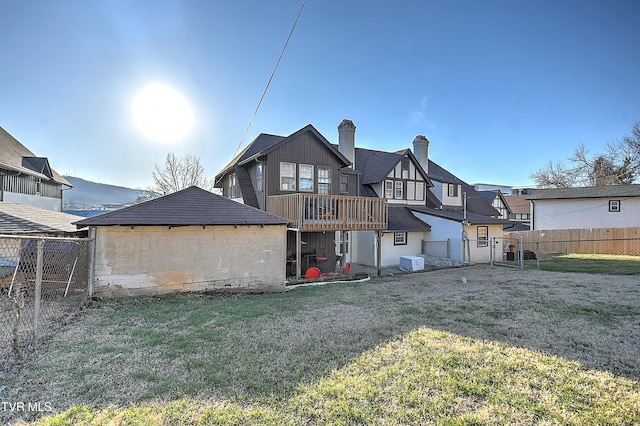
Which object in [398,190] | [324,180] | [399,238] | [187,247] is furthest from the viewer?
[398,190]

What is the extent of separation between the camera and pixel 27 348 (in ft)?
14.5

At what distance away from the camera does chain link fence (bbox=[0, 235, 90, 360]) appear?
5613 mm

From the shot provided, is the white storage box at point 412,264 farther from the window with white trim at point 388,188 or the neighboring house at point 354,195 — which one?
the window with white trim at point 388,188

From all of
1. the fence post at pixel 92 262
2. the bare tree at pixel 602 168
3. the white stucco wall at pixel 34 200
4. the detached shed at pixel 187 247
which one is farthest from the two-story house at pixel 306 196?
the bare tree at pixel 602 168

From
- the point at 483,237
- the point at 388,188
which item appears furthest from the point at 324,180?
the point at 483,237

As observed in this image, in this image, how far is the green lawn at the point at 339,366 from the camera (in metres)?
3.04

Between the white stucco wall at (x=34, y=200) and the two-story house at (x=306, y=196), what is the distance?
40.3ft

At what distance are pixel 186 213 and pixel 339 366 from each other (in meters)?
6.68

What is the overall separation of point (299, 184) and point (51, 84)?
429 inches

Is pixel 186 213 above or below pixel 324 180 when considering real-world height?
below

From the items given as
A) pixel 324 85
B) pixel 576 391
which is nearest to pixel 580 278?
pixel 576 391

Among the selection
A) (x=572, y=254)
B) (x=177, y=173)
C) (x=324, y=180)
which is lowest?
(x=572, y=254)

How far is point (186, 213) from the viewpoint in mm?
8875

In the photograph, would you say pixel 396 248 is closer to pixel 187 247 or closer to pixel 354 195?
pixel 354 195
